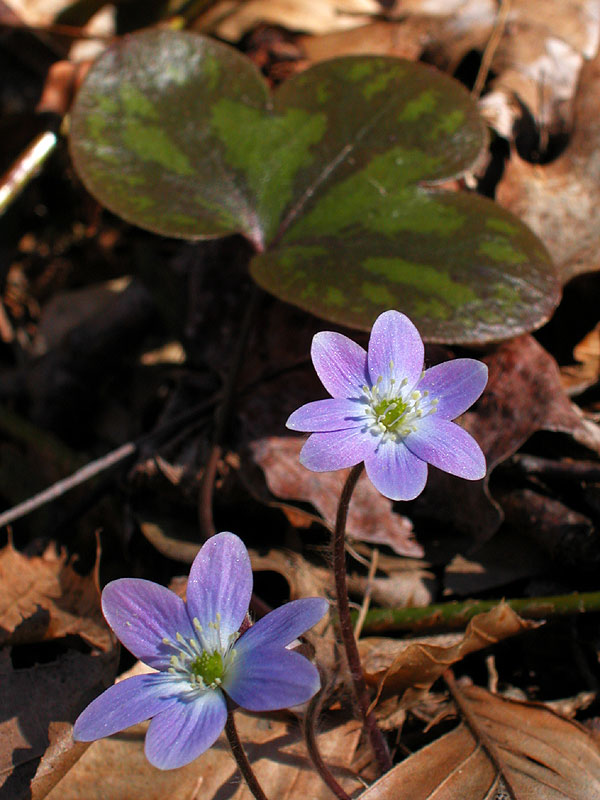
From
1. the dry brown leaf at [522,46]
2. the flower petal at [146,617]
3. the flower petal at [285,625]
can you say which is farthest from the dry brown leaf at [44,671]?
the dry brown leaf at [522,46]

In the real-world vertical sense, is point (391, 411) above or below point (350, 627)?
above

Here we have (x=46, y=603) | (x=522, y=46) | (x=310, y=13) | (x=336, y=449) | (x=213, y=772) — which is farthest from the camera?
(x=310, y=13)

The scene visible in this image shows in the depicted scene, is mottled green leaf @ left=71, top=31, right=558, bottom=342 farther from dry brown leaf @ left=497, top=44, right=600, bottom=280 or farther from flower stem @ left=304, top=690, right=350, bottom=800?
flower stem @ left=304, top=690, right=350, bottom=800

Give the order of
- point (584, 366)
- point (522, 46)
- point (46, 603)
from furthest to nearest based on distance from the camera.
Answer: point (522, 46)
point (584, 366)
point (46, 603)

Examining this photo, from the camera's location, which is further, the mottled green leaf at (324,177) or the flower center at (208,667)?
the mottled green leaf at (324,177)

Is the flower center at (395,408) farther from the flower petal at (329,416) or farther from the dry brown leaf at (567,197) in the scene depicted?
the dry brown leaf at (567,197)

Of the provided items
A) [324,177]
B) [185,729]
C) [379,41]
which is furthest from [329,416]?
[379,41]

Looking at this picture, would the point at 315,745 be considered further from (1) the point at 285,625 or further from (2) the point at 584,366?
(2) the point at 584,366
